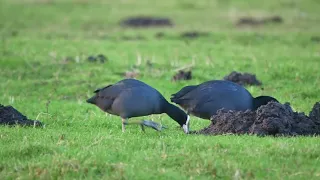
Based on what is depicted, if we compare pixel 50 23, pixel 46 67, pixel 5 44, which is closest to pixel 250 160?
Answer: pixel 46 67

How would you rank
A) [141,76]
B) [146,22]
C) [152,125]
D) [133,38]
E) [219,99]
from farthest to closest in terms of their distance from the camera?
[146,22] → [133,38] → [141,76] → [219,99] → [152,125]

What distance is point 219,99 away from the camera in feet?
37.2

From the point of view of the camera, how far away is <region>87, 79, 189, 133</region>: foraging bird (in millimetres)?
10750

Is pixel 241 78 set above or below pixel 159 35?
above

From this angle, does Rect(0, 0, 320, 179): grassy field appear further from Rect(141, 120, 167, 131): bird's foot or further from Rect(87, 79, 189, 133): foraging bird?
Rect(87, 79, 189, 133): foraging bird

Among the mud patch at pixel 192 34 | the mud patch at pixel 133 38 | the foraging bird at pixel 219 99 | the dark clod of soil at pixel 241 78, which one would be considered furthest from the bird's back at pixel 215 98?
the mud patch at pixel 192 34

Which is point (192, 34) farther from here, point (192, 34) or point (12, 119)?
point (12, 119)

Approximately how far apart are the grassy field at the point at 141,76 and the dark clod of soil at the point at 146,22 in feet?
2.05

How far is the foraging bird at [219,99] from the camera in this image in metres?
11.3

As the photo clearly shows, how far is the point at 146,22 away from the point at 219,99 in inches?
831

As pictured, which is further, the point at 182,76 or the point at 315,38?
the point at 315,38

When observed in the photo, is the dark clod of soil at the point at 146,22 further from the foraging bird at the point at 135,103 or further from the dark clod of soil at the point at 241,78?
the foraging bird at the point at 135,103

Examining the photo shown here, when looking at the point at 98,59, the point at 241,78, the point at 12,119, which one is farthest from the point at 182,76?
the point at 12,119

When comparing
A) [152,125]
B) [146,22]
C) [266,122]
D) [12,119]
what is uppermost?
[266,122]
